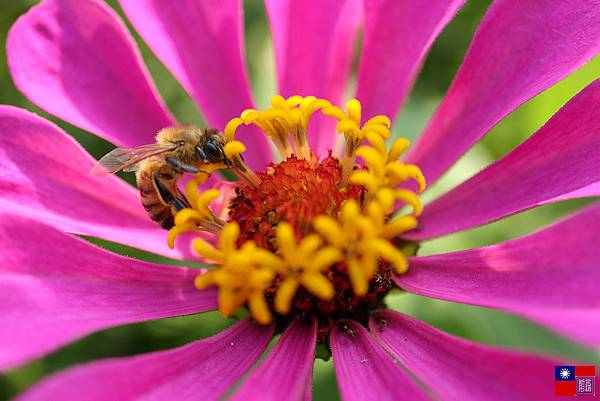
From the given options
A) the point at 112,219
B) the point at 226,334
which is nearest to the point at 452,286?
the point at 226,334

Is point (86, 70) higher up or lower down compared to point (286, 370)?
higher up

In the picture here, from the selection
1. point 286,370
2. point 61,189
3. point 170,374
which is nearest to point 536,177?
point 286,370

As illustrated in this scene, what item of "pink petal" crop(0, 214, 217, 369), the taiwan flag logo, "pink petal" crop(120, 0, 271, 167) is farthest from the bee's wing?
the taiwan flag logo

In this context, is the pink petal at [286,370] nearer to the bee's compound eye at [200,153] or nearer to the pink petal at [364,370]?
the pink petal at [364,370]

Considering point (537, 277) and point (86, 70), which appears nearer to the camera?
point (537, 277)

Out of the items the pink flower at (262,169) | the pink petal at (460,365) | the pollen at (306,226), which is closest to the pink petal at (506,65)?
the pink flower at (262,169)

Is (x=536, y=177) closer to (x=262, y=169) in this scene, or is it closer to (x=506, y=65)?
(x=506, y=65)

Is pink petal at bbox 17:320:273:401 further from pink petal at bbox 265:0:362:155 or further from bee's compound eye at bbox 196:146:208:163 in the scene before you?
pink petal at bbox 265:0:362:155
